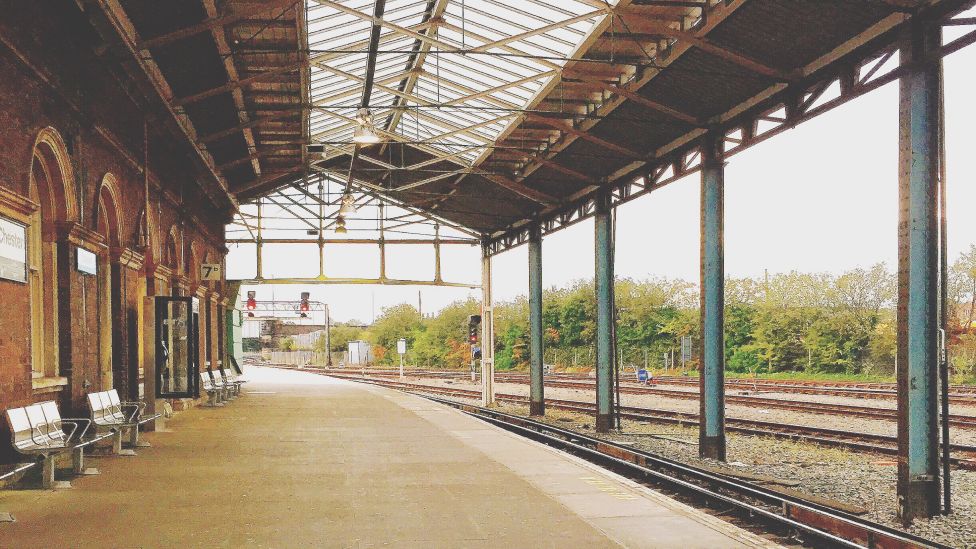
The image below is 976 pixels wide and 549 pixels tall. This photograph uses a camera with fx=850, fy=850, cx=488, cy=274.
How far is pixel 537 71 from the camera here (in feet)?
46.4

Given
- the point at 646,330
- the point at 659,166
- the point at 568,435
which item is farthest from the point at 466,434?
the point at 646,330

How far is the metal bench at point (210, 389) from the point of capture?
18.7 metres

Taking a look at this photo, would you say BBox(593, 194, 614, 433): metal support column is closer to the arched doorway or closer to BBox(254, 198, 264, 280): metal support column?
the arched doorway

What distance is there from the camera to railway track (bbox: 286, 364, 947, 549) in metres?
7.23

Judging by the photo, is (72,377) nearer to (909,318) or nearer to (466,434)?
(466,434)

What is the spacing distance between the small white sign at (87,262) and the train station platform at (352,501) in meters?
2.35

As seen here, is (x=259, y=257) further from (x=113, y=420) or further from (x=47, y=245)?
(x=47, y=245)

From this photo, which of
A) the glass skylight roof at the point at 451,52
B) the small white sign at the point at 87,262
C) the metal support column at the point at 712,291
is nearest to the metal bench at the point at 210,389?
the glass skylight roof at the point at 451,52

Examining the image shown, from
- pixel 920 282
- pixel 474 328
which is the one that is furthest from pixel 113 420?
pixel 474 328

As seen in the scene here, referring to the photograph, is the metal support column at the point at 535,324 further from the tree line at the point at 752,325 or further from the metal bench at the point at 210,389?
the tree line at the point at 752,325

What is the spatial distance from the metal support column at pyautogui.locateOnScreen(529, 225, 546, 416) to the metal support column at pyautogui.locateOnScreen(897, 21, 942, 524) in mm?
12905

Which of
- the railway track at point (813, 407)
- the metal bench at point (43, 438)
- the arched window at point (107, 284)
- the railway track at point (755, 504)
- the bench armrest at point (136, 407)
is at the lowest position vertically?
the railway track at point (813, 407)

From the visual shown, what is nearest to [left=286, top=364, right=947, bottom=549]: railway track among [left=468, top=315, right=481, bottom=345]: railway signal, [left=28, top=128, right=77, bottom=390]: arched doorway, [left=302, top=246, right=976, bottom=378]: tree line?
[left=28, top=128, right=77, bottom=390]: arched doorway

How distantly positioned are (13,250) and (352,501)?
4.01 metres
